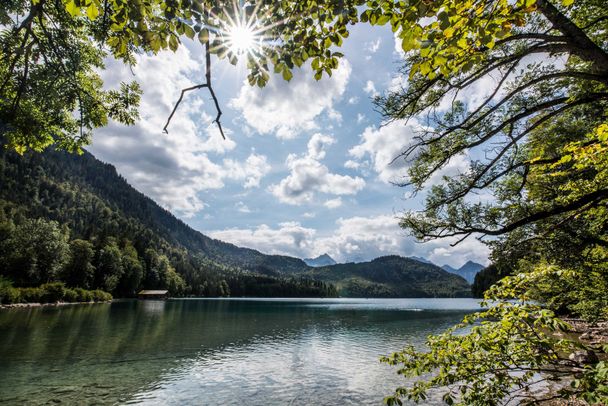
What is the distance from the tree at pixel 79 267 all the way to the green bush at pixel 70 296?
14333mm

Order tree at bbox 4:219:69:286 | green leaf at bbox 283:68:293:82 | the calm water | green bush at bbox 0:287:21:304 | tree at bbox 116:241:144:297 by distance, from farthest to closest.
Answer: tree at bbox 116:241:144:297, tree at bbox 4:219:69:286, green bush at bbox 0:287:21:304, the calm water, green leaf at bbox 283:68:293:82

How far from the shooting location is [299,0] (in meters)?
3.70

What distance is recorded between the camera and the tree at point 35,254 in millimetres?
74256

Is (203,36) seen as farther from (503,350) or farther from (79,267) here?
(79,267)

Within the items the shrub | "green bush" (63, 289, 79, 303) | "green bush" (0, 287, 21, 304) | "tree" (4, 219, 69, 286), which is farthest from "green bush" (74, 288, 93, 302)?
the shrub

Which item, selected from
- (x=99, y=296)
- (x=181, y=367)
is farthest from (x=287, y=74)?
(x=99, y=296)

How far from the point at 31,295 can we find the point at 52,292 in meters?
6.39

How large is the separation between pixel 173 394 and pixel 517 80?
899 inches

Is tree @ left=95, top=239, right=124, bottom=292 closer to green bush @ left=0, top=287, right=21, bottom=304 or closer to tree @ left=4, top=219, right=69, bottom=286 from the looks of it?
tree @ left=4, top=219, right=69, bottom=286

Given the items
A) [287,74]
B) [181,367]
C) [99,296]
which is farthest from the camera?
[99,296]

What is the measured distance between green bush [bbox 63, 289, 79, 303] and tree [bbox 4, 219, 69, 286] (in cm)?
764

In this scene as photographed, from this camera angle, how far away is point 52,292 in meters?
71.9

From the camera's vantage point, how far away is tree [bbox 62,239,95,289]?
90.9 meters

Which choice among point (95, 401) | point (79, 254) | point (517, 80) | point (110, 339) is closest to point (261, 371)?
point (95, 401)
